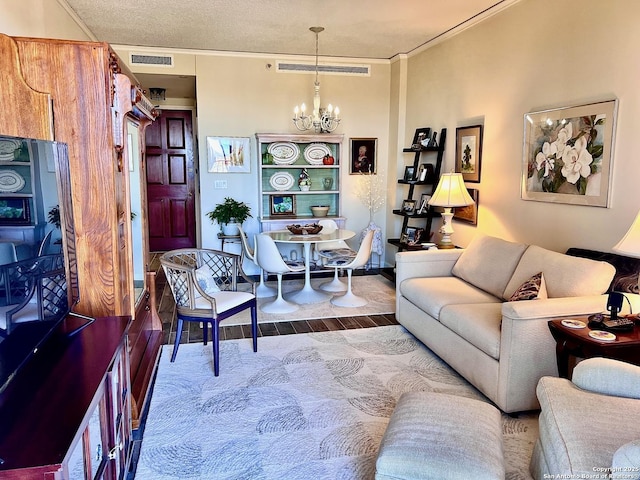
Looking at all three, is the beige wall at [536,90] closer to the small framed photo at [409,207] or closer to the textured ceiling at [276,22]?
the textured ceiling at [276,22]

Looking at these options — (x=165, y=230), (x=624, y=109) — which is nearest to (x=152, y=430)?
(x=624, y=109)

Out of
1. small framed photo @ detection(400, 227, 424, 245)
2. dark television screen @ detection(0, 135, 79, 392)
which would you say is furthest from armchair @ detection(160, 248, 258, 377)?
small framed photo @ detection(400, 227, 424, 245)

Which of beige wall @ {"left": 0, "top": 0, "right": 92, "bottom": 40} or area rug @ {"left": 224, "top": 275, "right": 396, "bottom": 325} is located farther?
area rug @ {"left": 224, "top": 275, "right": 396, "bottom": 325}

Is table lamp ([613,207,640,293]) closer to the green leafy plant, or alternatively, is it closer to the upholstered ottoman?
the upholstered ottoman

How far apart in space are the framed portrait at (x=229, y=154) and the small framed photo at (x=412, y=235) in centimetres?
208

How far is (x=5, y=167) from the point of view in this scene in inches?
56.0

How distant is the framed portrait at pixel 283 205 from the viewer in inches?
241

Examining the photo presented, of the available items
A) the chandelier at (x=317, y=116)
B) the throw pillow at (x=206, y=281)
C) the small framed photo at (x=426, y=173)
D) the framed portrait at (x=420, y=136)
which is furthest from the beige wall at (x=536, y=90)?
the throw pillow at (x=206, y=281)

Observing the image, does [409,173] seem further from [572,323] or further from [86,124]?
[86,124]

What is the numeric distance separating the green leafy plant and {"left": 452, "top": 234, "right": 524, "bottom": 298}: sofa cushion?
2.72 meters

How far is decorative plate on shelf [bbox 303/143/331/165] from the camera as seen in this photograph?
6102 mm

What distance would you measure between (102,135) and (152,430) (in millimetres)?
1554

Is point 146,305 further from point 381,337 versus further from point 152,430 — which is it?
point 381,337

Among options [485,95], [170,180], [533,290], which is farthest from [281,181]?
[533,290]
